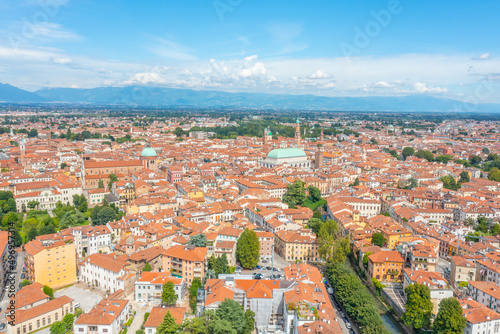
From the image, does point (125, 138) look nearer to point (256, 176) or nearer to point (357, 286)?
point (256, 176)

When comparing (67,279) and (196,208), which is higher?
(196,208)

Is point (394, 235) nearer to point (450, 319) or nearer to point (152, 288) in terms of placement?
point (450, 319)

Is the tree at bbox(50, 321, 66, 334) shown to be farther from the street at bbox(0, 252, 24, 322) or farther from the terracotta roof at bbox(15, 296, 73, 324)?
the street at bbox(0, 252, 24, 322)

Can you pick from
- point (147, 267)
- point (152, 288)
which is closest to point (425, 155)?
point (147, 267)

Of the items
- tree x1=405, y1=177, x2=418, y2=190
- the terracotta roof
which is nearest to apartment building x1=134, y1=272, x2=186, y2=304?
the terracotta roof

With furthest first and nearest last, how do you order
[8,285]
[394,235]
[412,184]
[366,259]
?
[412,184] → [394,235] → [366,259] → [8,285]

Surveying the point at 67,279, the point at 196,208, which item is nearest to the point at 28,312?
the point at 67,279
